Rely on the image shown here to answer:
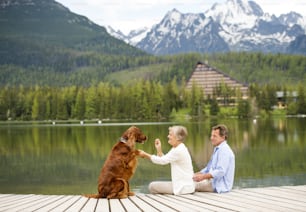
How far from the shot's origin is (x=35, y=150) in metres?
40.7

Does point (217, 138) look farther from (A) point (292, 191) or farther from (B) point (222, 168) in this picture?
(A) point (292, 191)

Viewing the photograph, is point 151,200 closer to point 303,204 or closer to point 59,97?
point 303,204

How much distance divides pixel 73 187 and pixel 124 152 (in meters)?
13.0

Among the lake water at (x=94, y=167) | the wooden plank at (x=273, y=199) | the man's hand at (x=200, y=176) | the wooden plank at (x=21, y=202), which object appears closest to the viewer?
the wooden plank at (x=273, y=199)

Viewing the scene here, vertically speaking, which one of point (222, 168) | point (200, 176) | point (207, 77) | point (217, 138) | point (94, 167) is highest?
point (207, 77)

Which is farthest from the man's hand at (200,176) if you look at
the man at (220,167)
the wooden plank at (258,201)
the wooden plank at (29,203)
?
the wooden plank at (29,203)

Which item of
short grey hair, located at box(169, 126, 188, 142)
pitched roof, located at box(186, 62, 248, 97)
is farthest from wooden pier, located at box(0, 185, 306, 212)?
pitched roof, located at box(186, 62, 248, 97)

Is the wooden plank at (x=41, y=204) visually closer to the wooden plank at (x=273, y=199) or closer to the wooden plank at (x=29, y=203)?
the wooden plank at (x=29, y=203)

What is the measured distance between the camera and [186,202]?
9398 millimetres

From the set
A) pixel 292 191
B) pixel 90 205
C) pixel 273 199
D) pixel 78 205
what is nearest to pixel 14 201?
pixel 78 205

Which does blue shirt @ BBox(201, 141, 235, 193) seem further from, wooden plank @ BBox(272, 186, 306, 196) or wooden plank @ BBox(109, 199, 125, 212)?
wooden plank @ BBox(109, 199, 125, 212)

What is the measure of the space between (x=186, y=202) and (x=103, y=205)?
151 centimetres

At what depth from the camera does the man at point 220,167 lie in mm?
10414

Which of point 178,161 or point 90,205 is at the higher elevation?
point 178,161
